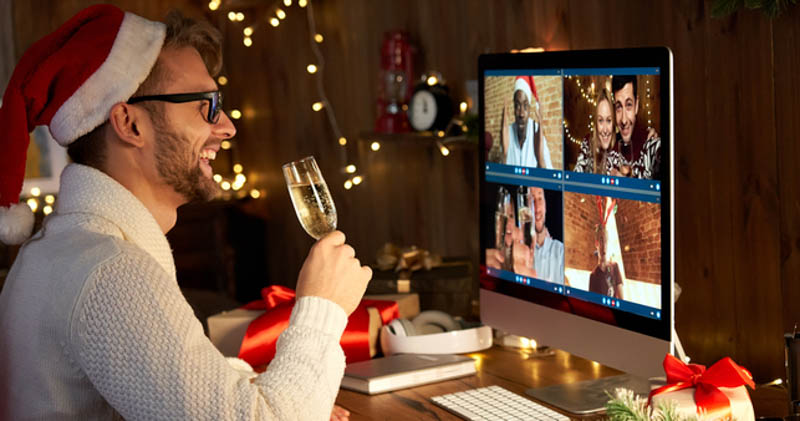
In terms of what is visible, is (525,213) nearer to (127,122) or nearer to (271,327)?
(271,327)

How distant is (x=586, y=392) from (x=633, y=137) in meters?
0.45

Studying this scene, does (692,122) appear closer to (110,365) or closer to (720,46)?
(720,46)

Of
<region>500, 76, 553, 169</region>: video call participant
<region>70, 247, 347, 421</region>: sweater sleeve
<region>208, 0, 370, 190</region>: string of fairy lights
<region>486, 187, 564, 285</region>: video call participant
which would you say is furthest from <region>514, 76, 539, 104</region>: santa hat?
<region>208, 0, 370, 190</region>: string of fairy lights

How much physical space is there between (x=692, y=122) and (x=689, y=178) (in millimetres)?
109

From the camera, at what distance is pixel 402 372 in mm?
1756

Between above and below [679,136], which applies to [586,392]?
below

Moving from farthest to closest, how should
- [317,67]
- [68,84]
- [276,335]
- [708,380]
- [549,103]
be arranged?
[317,67], [276,335], [549,103], [68,84], [708,380]

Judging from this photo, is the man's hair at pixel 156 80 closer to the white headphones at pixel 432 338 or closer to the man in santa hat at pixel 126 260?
the man in santa hat at pixel 126 260

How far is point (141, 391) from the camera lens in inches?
48.2

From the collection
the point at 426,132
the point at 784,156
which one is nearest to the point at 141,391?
the point at 784,156

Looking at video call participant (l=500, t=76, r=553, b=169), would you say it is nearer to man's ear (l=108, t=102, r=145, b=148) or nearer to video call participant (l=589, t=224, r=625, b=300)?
video call participant (l=589, t=224, r=625, b=300)

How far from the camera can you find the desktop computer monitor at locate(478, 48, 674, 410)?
1446 millimetres

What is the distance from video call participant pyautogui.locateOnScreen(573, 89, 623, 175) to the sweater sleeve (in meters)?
0.56

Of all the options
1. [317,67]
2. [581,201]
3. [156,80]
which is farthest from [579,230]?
[317,67]
